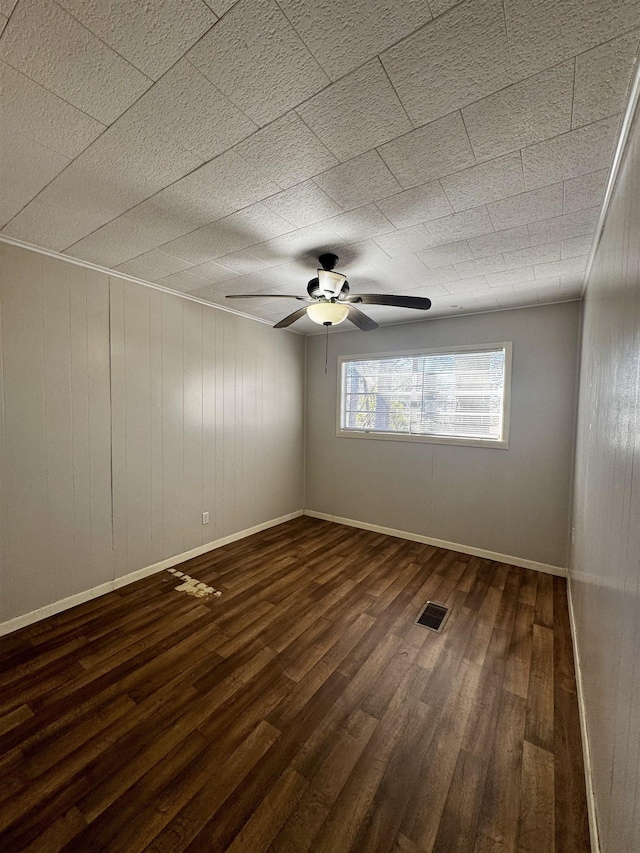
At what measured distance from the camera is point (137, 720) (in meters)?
1.64

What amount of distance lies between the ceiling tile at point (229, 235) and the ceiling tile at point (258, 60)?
636 millimetres

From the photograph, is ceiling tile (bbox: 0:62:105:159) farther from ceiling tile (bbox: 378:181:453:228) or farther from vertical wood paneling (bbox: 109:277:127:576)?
vertical wood paneling (bbox: 109:277:127:576)

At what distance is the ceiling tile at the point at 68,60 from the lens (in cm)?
94

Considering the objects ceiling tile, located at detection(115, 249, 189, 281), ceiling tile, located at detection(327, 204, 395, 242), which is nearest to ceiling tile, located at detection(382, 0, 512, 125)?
ceiling tile, located at detection(327, 204, 395, 242)

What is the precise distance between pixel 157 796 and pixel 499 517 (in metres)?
3.34

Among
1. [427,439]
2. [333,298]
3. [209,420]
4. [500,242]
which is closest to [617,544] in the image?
[500,242]

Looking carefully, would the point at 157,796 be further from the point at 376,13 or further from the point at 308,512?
the point at 308,512

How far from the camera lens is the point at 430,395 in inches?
154

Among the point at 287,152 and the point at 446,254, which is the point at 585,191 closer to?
the point at 446,254

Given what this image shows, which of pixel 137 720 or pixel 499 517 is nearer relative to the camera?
pixel 137 720

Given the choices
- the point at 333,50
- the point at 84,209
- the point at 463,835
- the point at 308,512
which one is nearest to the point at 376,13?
the point at 333,50

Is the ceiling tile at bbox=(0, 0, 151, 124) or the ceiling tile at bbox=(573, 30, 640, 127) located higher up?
the ceiling tile at bbox=(0, 0, 151, 124)

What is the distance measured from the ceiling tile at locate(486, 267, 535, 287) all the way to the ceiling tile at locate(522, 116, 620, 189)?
1087 millimetres

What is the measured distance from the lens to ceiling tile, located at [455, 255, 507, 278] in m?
2.36
